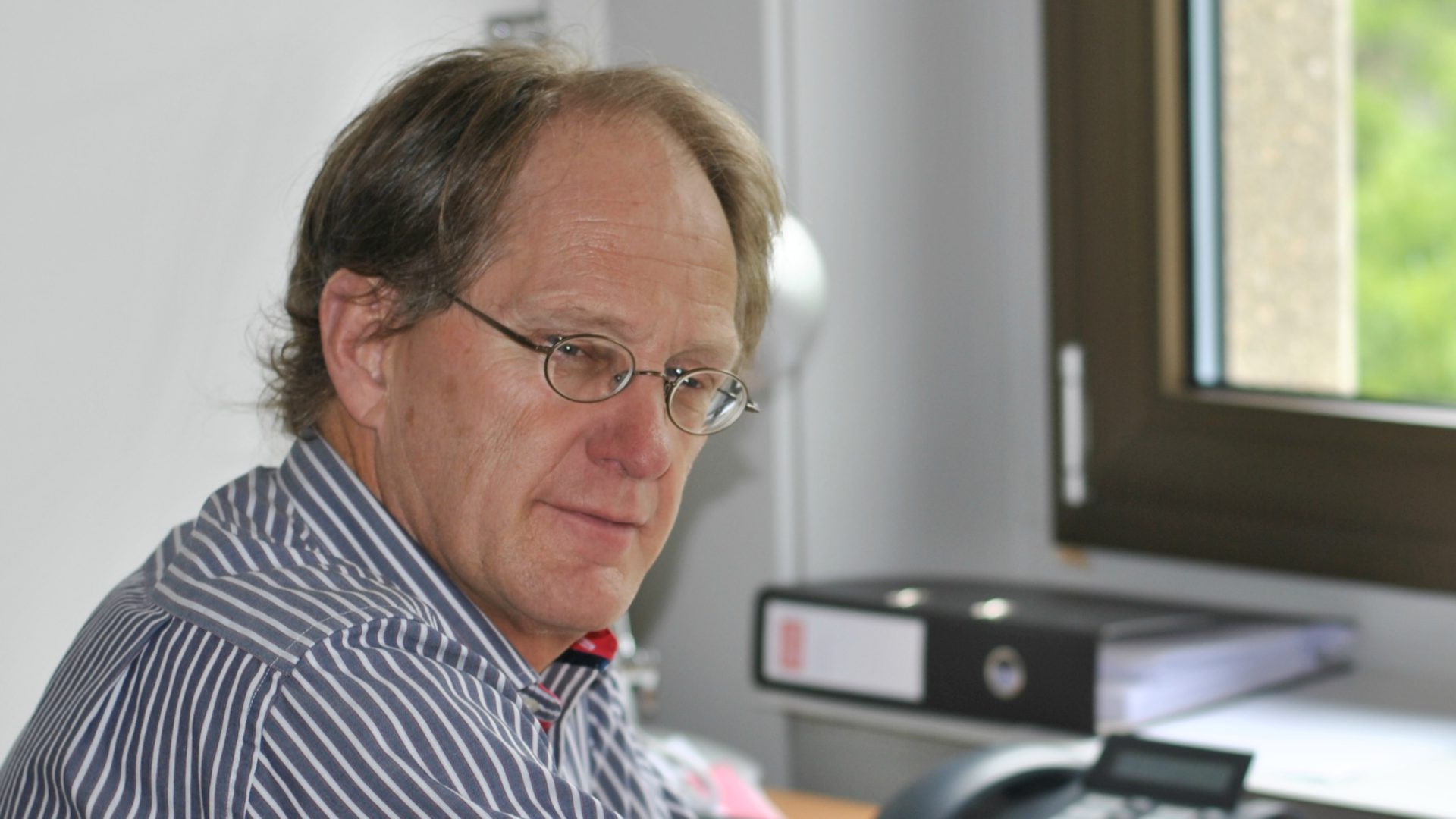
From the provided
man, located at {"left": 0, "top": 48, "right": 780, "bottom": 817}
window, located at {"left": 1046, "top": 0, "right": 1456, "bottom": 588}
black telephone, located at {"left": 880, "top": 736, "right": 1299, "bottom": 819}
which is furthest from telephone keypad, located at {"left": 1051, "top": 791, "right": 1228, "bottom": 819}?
window, located at {"left": 1046, "top": 0, "right": 1456, "bottom": 588}

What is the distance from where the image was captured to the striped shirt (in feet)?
2.50

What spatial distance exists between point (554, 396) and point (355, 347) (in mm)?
132

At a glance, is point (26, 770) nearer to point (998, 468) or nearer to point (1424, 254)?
point (998, 468)

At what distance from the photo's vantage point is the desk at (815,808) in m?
1.52

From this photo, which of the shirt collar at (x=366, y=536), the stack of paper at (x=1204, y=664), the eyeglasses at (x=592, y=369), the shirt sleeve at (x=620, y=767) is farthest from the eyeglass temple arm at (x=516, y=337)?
the stack of paper at (x=1204, y=664)

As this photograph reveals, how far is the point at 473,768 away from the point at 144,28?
72 cm

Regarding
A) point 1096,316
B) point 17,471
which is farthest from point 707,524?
point 17,471

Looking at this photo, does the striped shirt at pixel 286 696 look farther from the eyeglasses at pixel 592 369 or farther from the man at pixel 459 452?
the eyeglasses at pixel 592 369

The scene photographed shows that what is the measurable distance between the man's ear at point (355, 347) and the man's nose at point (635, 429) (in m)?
0.13

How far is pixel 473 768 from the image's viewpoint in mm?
771

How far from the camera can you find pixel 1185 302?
173 cm

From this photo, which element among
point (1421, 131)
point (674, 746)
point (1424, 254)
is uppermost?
point (1421, 131)

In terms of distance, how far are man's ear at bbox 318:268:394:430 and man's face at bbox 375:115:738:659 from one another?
10mm

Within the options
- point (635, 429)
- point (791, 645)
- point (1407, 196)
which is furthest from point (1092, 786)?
point (1407, 196)
